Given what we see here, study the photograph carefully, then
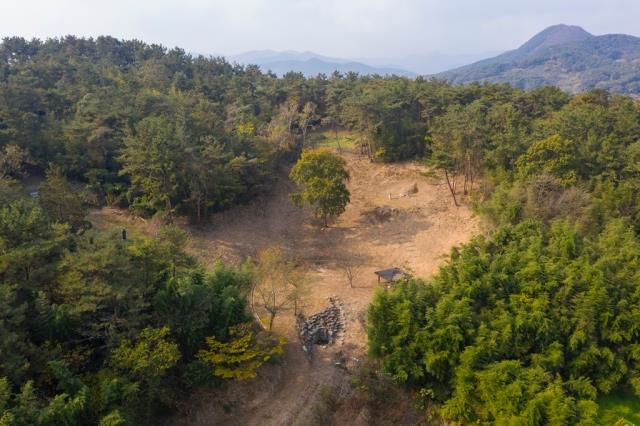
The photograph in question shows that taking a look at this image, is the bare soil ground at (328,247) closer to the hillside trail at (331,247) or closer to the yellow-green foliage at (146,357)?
the hillside trail at (331,247)

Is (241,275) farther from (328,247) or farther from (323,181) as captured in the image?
(323,181)

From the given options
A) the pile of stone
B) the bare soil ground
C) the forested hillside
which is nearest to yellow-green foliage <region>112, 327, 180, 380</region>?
the bare soil ground

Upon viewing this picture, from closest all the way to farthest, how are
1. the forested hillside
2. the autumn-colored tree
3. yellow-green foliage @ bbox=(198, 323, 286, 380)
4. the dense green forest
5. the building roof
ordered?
the dense green forest → the forested hillside → yellow-green foliage @ bbox=(198, 323, 286, 380) → the building roof → the autumn-colored tree

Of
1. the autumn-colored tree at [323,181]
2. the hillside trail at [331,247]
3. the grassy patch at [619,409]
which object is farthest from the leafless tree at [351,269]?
the grassy patch at [619,409]

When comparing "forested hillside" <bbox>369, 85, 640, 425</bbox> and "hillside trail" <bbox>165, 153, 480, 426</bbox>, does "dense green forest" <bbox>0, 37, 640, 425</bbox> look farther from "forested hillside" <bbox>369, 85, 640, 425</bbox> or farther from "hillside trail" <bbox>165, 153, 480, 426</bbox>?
"hillside trail" <bbox>165, 153, 480, 426</bbox>

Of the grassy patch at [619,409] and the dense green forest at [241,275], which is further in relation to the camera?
the grassy patch at [619,409]

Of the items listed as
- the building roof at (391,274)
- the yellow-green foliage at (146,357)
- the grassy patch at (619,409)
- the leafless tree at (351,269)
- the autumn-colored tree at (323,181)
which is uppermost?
the autumn-colored tree at (323,181)

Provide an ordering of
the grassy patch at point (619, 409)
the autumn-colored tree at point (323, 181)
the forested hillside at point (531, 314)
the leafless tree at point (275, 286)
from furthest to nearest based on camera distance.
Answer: the autumn-colored tree at point (323, 181) → the leafless tree at point (275, 286) → the grassy patch at point (619, 409) → the forested hillside at point (531, 314)

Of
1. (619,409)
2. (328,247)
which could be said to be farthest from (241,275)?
(619,409)
